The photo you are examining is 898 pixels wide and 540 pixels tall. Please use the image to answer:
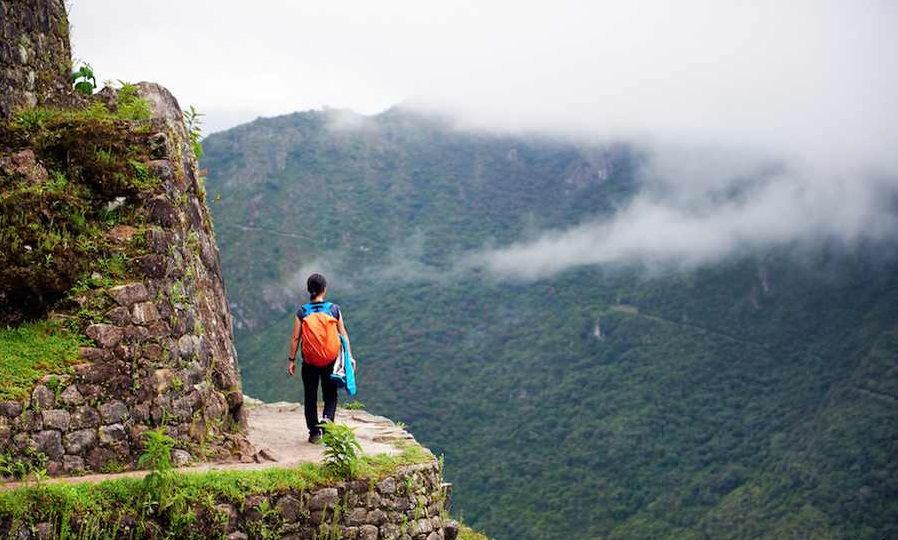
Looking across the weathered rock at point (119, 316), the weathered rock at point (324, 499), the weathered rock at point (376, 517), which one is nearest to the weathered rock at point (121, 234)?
the weathered rock at point (119, 316)

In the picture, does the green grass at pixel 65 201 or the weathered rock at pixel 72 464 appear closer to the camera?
the weathered rock at pixel 72 464

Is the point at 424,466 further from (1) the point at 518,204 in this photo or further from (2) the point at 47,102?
(1) the point at 518,204

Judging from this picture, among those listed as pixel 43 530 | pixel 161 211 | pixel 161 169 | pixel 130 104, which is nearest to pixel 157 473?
pixel 43 530

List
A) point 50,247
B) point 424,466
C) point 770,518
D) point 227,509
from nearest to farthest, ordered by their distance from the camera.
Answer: point 227,509
point 50,247
point 424,466
point 770,518

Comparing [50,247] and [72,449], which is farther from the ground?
[50,247]

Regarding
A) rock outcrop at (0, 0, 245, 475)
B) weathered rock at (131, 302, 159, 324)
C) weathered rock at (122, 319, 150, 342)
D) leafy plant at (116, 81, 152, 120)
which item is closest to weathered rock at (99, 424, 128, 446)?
rock outcrop at (0, 0, 245, 475)

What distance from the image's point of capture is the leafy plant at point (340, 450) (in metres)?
8.89

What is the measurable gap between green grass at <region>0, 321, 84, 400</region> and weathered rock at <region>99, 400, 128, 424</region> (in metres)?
0.50

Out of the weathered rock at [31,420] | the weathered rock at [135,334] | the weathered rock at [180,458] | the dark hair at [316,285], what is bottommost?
the weathered rock at [180,458]

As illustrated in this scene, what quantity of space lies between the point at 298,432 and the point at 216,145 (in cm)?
9418

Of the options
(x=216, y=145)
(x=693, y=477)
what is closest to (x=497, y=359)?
(x=693, y=477)

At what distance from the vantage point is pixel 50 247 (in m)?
9.08

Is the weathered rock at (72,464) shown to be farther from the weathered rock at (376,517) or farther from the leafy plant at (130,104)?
the leafy plant at (130,104)

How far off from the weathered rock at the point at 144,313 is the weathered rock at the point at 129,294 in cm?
6
